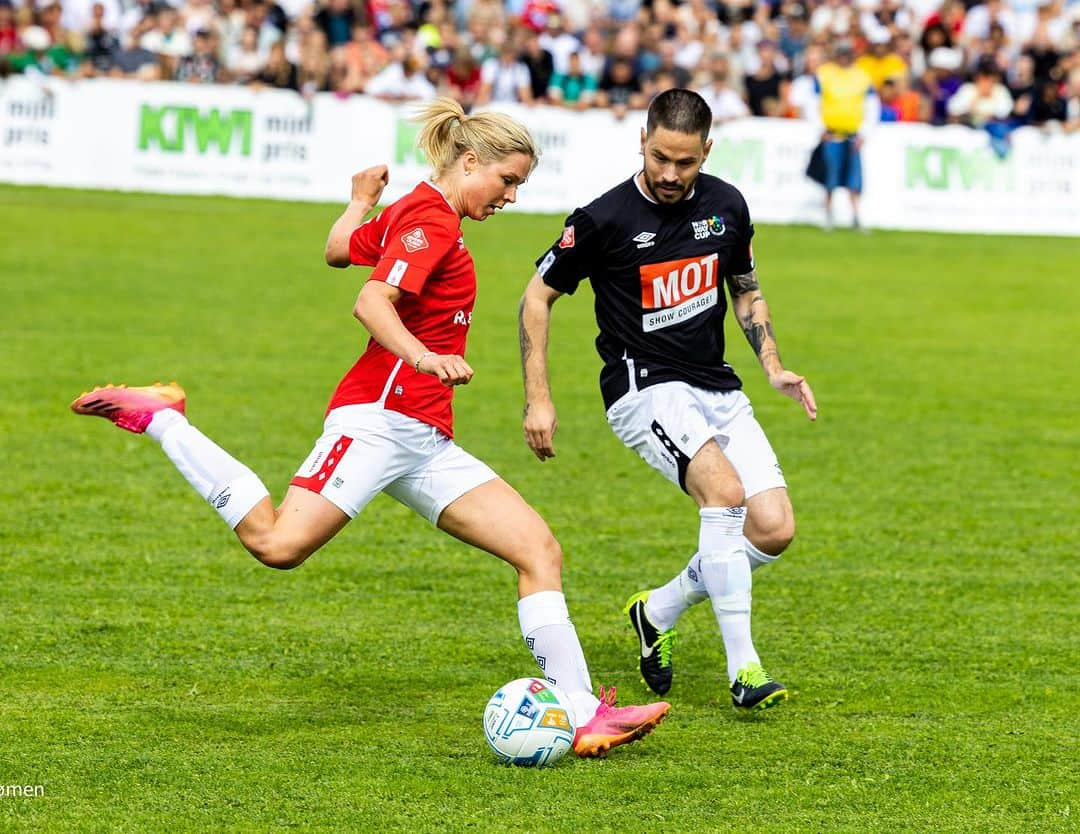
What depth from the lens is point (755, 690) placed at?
633 centimetres

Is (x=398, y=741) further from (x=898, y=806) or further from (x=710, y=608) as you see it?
(x=710, y=608)

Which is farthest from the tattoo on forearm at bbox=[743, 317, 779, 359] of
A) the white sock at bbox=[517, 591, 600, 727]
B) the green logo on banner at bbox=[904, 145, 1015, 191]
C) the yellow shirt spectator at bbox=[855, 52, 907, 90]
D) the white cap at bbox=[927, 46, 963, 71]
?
the white cap at bbox=[927, 46, 963, 71]

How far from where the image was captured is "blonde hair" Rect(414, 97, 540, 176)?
591cm

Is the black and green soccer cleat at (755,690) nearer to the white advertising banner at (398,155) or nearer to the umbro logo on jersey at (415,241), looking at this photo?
the umbro logo on jersey at (415,241)

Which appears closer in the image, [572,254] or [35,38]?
[572,254]

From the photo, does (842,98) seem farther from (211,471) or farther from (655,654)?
(211,471)

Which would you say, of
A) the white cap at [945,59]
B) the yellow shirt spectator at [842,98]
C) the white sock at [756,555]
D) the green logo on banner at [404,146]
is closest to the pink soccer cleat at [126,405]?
the white sock at [756,555]

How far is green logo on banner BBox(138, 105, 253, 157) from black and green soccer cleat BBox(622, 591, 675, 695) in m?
18.7

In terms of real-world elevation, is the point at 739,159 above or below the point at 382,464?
below

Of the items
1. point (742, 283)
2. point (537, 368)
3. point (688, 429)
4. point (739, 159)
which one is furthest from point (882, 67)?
point (537, 368)

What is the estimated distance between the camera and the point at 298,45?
26297 mm

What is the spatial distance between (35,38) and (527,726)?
22.8 m

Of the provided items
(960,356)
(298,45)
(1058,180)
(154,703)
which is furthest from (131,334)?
(1058,180)

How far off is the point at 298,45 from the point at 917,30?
10200 mm
